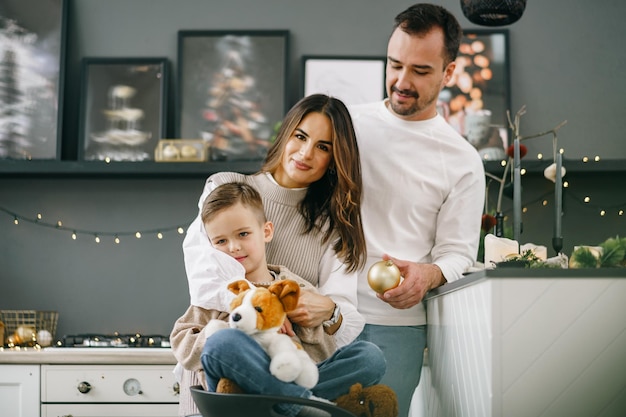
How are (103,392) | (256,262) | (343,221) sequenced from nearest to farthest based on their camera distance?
(256,262)
(343,221)
(103,392)

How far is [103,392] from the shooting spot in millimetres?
3262

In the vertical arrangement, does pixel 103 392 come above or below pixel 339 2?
below

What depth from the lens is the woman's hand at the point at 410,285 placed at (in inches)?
78.4

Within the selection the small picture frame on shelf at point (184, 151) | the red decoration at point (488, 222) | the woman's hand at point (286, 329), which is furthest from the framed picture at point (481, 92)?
the woman's hand at point (286, 329)

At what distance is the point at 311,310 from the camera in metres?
1.84

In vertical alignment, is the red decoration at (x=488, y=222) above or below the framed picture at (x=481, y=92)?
below

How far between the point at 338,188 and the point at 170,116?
70.0 inches

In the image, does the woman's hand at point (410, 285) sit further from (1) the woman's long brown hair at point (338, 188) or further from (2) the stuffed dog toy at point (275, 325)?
(2) the stuffed dog toy at point (275, 325)

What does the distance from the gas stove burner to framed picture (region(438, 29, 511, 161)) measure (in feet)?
4.64

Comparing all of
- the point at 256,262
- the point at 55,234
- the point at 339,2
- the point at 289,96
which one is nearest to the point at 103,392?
the point at 55,234

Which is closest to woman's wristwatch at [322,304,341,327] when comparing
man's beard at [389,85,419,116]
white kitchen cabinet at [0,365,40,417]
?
man's beard at [389,85,419,116]

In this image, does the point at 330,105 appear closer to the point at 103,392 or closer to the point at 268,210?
the point at 268,210

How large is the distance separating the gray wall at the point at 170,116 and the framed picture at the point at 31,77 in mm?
75

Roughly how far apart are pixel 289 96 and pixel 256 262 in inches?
72.9
